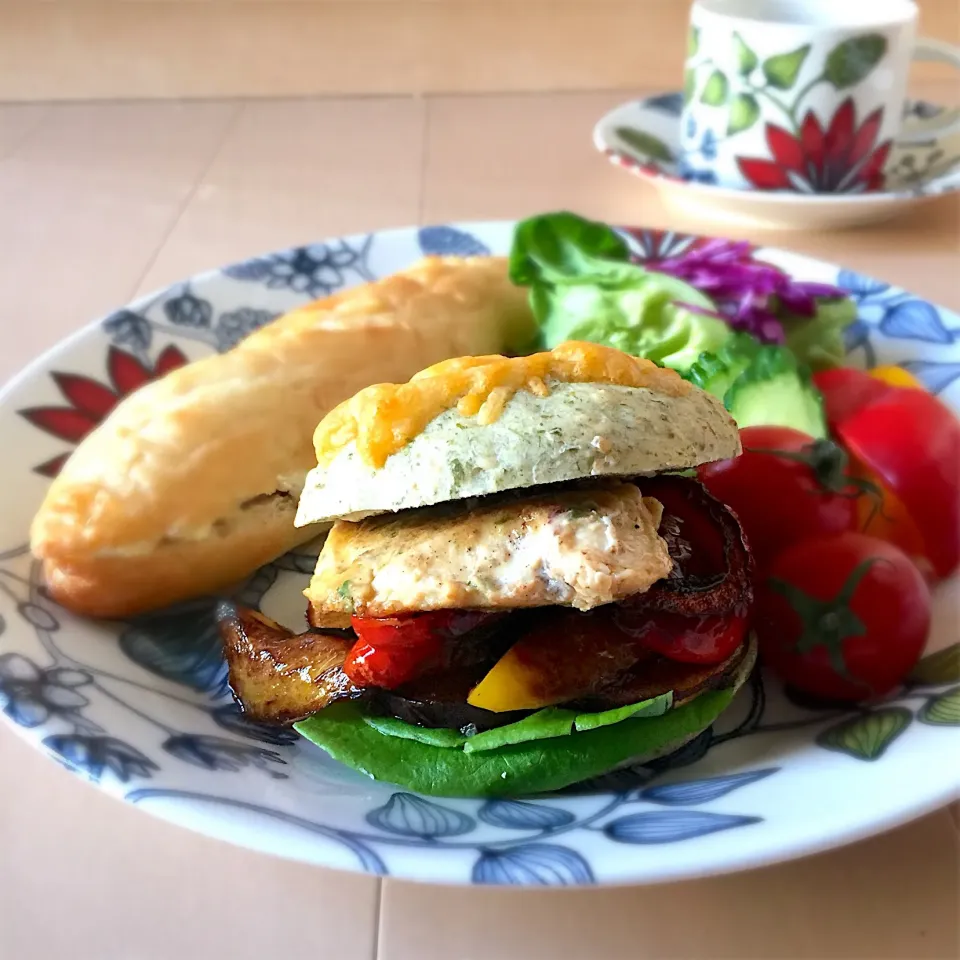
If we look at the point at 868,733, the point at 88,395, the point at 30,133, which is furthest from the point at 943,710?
the point at 30,133

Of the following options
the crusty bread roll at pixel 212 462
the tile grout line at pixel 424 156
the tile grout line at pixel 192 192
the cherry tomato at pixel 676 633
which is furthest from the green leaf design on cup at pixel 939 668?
the tile grout line at pixel 192 192

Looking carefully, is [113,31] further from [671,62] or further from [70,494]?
[70,494]

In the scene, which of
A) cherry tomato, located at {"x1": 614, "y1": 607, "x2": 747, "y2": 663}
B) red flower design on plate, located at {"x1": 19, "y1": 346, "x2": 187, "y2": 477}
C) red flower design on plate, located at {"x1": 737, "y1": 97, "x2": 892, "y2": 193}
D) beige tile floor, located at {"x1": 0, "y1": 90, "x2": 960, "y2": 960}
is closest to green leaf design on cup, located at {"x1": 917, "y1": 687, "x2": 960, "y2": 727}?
beige tile floor, located at {"x1": 0, "y1": 90, "x2": 960, "y2": 960}

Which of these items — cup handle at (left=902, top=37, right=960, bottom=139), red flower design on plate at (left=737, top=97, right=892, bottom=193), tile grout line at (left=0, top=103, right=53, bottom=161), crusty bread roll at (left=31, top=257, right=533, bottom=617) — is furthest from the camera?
tile grout line at (left=0, top=103, right=53, bottom=161)

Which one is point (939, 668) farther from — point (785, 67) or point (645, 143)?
point (645, 143)

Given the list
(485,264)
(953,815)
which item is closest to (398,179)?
(485,264)

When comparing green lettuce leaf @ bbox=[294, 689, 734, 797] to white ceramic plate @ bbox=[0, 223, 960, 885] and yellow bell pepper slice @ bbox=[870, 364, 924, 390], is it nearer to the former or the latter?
white ceramic plate @ bbox=[0, 223, 960, 885]
